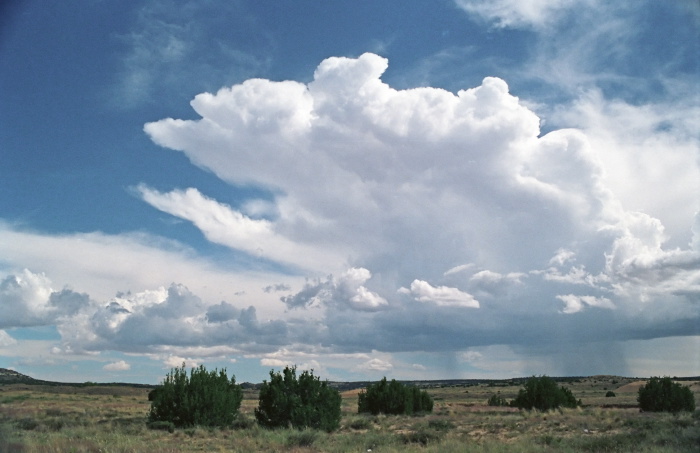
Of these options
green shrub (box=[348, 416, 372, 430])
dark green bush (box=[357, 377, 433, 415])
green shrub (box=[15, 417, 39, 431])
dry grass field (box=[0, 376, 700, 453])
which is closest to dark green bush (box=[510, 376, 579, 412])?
dark green bush (box=[357, 377, 433, 415])

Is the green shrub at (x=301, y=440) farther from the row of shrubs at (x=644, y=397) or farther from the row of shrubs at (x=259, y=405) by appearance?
the row of shrubs at (x=644, y=397)

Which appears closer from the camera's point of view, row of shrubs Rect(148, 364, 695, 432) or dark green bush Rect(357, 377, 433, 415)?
row of shrubs Rect(148, 364, 695, 432)

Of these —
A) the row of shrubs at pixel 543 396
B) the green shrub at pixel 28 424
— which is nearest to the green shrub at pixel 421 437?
Result: the green shrub at pixel 28 424

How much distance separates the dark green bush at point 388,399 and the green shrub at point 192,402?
16.4 metres

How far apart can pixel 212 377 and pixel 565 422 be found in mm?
23312

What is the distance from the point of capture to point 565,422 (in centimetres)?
3453

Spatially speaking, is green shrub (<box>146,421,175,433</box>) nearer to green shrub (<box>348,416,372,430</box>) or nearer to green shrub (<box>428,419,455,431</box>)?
green shrub (<box>348,416,372,430</box>)

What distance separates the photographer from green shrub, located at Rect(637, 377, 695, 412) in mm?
44344

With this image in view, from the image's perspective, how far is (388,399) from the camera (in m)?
50.5

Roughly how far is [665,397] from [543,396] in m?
Result: 10.2

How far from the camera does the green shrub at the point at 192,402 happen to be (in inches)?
1421

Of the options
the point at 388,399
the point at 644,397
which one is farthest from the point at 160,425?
the point at 644,397

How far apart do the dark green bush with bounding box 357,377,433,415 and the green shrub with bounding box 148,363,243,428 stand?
1641 cm

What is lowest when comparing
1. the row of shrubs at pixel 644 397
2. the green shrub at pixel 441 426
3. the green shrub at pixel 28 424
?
the green shrub at pixel 28 424
